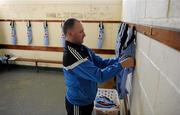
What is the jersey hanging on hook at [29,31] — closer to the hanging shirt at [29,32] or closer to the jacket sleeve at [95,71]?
the hanging shirt at [29,32]

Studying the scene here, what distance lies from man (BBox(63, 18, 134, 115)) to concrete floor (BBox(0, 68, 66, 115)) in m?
1.22

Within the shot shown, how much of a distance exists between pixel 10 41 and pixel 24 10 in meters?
0.97

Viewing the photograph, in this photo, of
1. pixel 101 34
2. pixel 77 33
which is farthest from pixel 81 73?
pixel 101 34

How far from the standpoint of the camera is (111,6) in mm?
4121

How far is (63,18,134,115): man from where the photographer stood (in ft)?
4.86

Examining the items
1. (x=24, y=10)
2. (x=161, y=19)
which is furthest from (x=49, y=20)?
(x=161, y=19)

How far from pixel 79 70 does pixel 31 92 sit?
7.89 feet

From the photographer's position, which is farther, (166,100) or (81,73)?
(81,73)

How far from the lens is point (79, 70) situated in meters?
1.50

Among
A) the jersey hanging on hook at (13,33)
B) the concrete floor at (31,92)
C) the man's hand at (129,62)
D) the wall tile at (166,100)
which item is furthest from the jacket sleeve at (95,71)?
the jersey hanging on hook at (13,33)

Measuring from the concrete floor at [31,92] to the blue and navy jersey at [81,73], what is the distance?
4.18 feet

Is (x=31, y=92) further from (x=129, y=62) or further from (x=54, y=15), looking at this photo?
(x=129, y=62)

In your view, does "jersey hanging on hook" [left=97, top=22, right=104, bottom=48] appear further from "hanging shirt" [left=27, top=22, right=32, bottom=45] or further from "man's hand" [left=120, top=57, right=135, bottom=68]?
"man's hand" [left=120, top=57, right=135, bottom=68]

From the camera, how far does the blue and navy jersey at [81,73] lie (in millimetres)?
1479
